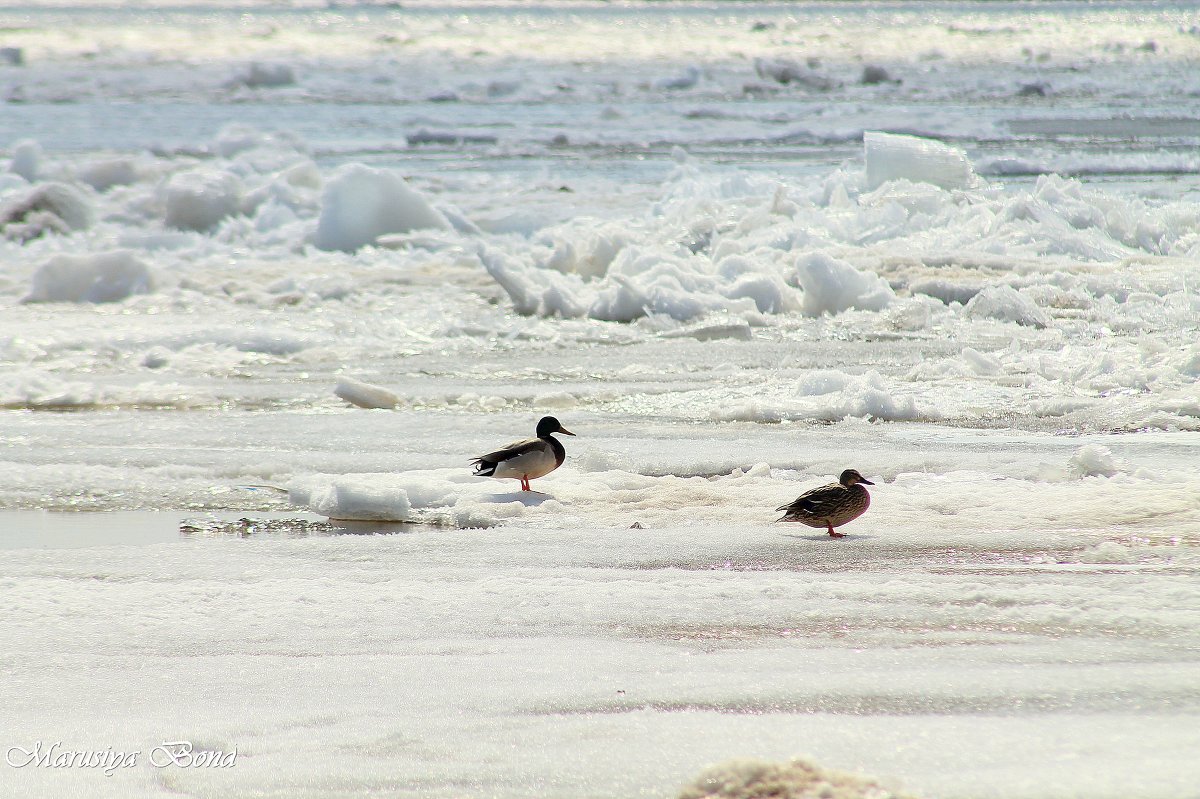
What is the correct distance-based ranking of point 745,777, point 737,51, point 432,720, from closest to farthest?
1. point 745,777
2. point 432,720
3. point 737,51

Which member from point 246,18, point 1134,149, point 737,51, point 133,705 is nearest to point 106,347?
point 133,705

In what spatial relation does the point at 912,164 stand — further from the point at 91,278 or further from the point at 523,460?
the point at 523,460

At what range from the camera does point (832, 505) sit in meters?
4.03

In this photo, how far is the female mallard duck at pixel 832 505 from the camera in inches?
158

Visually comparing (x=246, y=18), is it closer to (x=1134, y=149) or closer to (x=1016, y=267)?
(x=1134, y=149)

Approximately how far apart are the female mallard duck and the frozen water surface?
0.09 meters

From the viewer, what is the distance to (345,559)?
4023 millimetres

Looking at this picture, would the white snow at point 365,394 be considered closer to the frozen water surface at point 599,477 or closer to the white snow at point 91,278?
the frozen water surface at point 599,477

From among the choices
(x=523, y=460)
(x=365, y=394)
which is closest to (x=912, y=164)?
(x=365, y=394)

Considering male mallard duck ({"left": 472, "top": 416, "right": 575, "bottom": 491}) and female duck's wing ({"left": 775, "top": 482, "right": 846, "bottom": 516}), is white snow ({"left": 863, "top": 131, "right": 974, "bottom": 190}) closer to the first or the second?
male mallard duck ({"left": 472, "top": 416, "right": 575, "bottom": 491})

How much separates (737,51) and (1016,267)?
3855cm

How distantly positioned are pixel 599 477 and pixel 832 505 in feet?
3.81

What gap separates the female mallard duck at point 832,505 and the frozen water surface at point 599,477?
Answer: 94 mm

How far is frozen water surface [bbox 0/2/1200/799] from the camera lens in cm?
268
